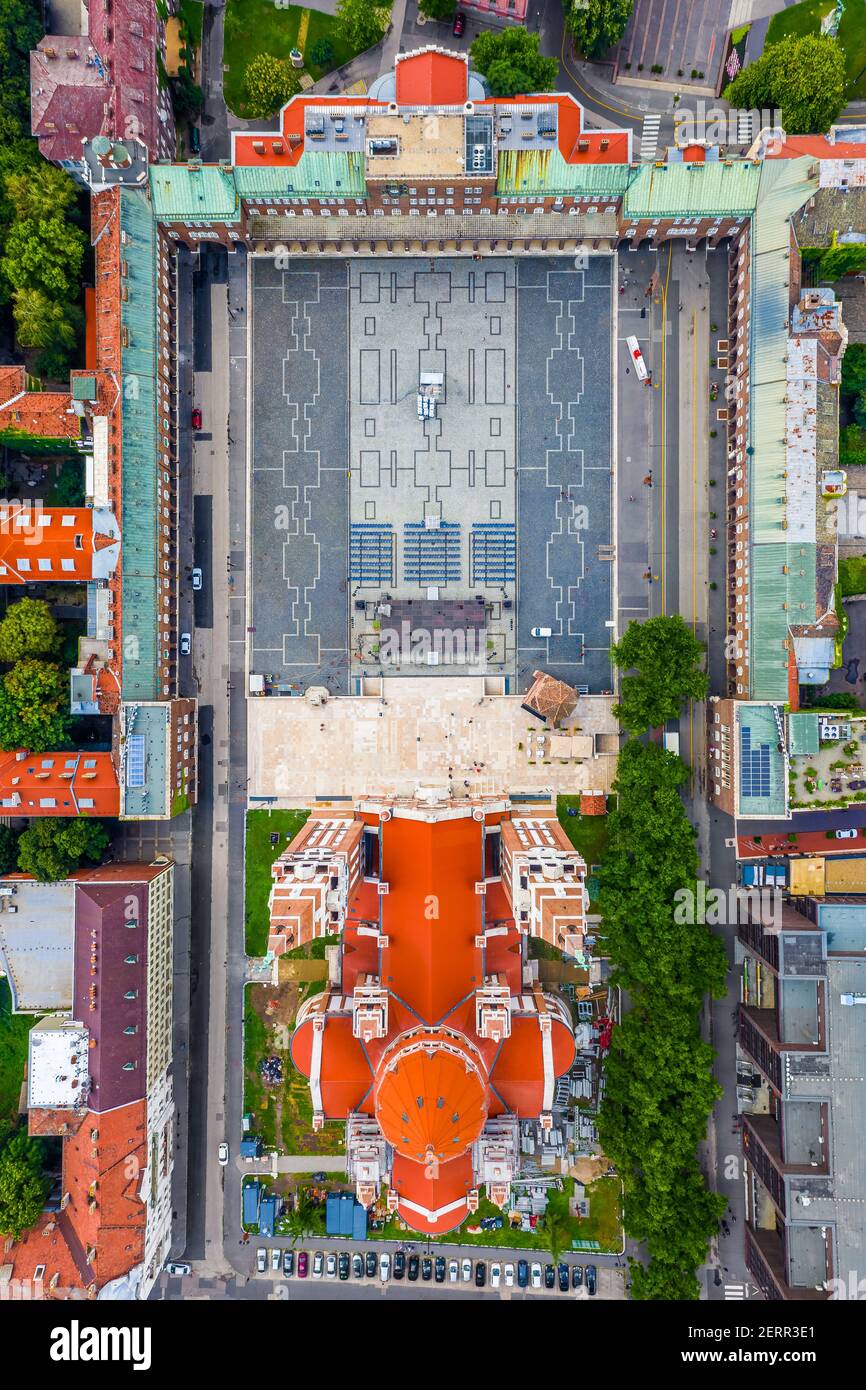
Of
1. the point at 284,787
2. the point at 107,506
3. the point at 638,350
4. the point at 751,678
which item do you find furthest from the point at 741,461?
the point at 107,506

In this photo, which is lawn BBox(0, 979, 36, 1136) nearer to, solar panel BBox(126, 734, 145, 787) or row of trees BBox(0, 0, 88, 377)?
solar panel BBox(126, 734, 145, 787)

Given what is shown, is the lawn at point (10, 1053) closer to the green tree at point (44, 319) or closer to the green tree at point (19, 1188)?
the green tree at point (19, 1188)

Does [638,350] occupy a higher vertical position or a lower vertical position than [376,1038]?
higher

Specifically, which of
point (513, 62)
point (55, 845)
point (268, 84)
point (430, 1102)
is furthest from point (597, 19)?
point (430, 1102)

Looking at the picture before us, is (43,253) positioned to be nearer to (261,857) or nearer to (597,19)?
(597,19)

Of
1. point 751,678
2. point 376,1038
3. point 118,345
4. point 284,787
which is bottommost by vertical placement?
point 376,1038

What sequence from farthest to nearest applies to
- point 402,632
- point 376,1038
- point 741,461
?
1. point 402,632
2. point 741,461
3. point 376,1038

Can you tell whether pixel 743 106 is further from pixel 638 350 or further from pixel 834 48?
pixel 638 350
